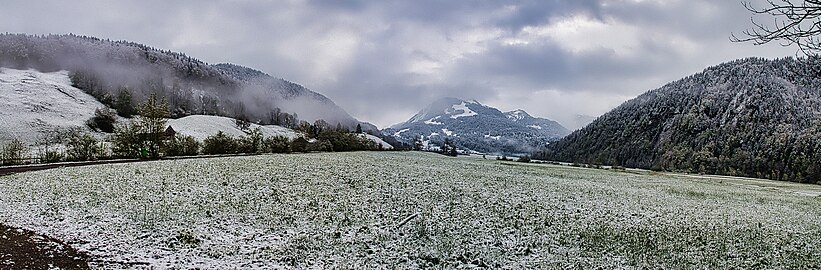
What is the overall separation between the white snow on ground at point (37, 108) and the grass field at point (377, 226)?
389 ft

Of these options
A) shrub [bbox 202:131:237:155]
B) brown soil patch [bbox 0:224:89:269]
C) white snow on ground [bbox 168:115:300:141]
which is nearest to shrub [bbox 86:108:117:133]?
white snow on ground [bbox 168:115:300:141]

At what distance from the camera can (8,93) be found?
143375 mm

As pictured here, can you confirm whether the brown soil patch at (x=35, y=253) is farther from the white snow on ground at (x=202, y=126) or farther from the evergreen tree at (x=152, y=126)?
the white snow on ground at (x=202, y=126)

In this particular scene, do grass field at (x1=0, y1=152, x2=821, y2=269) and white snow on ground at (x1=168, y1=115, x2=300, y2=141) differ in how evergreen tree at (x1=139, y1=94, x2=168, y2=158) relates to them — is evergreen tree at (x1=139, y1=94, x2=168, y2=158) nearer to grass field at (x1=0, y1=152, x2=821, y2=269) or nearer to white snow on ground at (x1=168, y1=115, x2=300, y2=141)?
grass field at (x1=0, y1=152, x2=821, y2=269)

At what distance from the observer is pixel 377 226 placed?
18312 millimetres

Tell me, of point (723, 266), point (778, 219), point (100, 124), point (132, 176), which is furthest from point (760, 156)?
point (100, 124)

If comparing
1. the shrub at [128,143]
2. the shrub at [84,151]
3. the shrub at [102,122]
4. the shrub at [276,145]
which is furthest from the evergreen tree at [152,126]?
the shrub at [102,122]

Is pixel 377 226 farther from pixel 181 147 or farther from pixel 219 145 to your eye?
pixel 219 145

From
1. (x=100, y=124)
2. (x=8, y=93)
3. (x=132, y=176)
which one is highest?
(x=8, y=93)

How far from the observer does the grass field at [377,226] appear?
14594 mm

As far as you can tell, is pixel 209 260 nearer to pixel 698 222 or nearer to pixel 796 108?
pixel 698 222

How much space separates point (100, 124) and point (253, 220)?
168 metres

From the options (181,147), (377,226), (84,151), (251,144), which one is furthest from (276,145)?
(377,226)

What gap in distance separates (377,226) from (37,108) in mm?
167567
